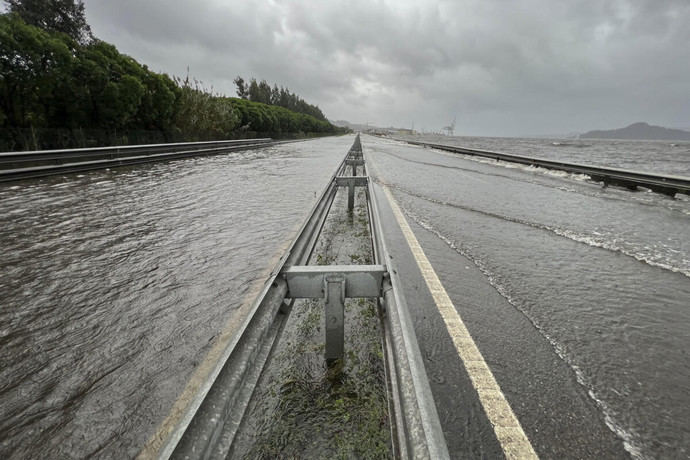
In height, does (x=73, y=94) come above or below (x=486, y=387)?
above

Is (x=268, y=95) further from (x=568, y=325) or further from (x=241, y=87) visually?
(x=568, y=325)

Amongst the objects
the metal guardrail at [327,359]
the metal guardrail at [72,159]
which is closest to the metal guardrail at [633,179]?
the metal guardrail at [327,359]

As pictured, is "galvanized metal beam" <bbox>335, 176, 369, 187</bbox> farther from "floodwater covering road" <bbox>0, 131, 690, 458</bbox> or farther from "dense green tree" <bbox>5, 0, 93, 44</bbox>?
"dense green tree" <bbox>5, 0, 93, 44</bbox>

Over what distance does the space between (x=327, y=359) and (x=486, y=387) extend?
0.96m

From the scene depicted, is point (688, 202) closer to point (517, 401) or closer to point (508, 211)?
point (508, 211)

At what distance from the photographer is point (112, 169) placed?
11383mm

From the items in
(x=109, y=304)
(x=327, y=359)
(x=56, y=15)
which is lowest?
(x=109, y=304)

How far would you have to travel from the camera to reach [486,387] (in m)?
1.95

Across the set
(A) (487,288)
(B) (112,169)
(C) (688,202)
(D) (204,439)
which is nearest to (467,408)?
(D) (204,439)

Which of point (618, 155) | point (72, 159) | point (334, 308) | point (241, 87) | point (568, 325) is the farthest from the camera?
point (241, 87)

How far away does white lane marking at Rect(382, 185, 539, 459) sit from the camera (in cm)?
158

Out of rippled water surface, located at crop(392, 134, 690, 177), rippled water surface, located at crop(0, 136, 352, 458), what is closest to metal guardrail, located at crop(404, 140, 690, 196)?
rippled water surface, located at crop(392, 134, 690, 177)

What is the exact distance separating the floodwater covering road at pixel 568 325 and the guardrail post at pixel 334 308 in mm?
668


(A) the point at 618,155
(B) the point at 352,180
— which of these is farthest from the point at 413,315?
(A) the point at 618,155
